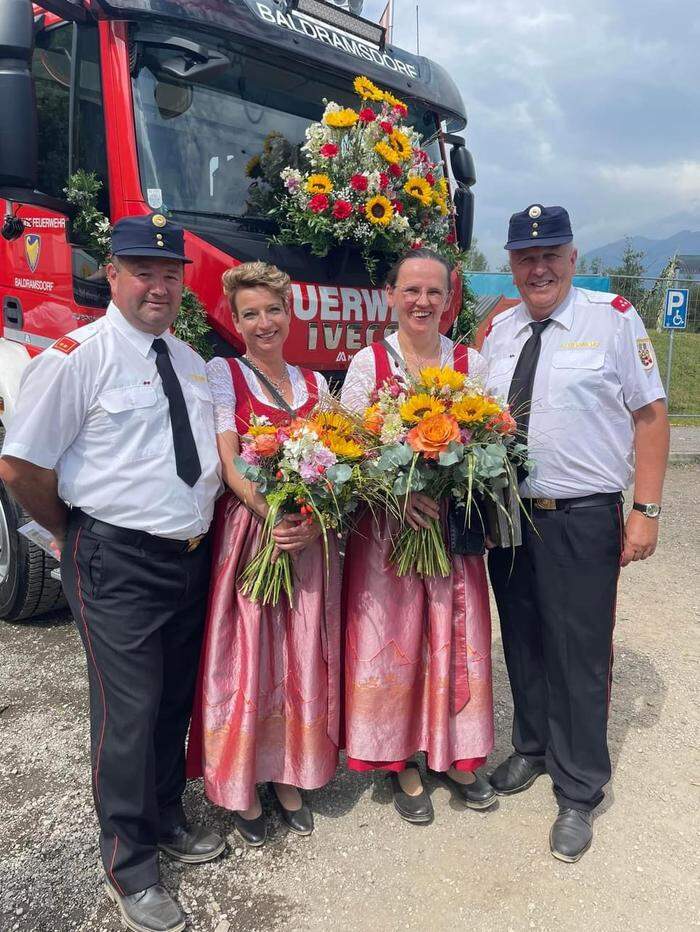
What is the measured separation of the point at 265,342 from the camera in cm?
223

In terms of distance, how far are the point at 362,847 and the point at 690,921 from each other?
99 cm

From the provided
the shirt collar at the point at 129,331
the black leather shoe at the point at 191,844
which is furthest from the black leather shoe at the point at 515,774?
the shirt collar at the point at 129,331

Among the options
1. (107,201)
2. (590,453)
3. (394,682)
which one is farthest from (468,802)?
(107,201)

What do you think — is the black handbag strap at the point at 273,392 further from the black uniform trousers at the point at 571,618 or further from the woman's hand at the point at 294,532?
the black uniform trousers at the point at 571,618

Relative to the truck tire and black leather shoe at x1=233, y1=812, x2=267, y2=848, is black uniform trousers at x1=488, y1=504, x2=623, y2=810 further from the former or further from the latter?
the truck tire

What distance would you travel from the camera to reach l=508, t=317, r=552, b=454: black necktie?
2260 mm

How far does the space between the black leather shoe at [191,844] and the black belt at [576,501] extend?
150 cm

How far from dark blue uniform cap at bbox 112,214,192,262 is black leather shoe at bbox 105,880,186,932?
5.95ft

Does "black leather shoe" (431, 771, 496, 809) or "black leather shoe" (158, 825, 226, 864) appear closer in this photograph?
"black leather shoe" (158, 825, 226, 864)

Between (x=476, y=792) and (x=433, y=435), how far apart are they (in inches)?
55.0

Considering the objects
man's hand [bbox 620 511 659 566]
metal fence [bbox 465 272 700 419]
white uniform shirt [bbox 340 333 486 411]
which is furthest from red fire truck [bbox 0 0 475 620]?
metal fence [bbox 465 272 700 419]

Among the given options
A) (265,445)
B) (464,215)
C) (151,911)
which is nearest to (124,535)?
(265,445)

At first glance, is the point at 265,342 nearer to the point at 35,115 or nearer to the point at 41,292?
the point at 35,115

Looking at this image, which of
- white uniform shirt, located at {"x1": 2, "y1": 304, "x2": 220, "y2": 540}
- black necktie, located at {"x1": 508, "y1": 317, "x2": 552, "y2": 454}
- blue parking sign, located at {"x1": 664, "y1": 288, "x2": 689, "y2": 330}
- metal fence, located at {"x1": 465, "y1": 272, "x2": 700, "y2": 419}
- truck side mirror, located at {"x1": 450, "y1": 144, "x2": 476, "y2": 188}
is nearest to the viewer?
white uniform shirt, located at {"x1": 2, "y1": 304, "x2": 220, "y2": 540}
